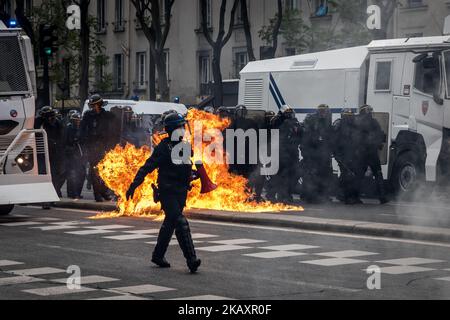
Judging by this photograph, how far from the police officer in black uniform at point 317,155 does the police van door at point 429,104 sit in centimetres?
190

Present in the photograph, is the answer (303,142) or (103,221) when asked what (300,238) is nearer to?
(103,221)

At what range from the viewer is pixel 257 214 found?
18219 millimetres

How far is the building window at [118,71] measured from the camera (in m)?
57.2

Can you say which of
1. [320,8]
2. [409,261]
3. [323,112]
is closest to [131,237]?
[409,261]

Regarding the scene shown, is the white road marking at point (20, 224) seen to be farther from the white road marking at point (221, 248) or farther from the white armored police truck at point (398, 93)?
the white armored police truck at point (398, 93)

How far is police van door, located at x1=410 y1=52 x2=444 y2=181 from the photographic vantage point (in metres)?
21.7

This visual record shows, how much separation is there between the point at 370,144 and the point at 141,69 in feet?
118

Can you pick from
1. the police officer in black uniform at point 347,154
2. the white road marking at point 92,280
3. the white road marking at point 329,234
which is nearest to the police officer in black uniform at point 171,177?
the white road marking at point 92,280

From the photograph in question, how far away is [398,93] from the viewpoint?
74.9 ft

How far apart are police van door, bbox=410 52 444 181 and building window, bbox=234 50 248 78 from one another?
26.0m

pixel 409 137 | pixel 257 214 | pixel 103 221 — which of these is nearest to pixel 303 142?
pixel 409 137

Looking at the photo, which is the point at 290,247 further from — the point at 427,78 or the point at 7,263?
the point at 427,78

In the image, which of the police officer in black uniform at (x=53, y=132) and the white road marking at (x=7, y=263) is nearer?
the white road marking at (x=7, y=263)
